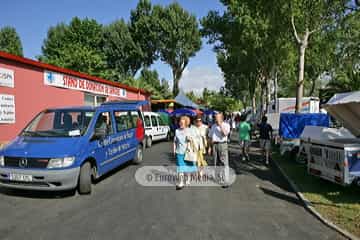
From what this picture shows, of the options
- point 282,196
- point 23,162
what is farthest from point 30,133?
point 282,196

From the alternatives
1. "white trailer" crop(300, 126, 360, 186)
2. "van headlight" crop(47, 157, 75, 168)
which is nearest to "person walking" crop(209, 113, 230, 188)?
"white trailer" crop(300, 126, 360, 186)

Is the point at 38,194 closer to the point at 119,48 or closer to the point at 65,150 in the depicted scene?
the point at 65,150

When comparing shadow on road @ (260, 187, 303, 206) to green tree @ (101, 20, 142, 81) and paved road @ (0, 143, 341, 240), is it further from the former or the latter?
green tree @ (101, 20, 142, 81)

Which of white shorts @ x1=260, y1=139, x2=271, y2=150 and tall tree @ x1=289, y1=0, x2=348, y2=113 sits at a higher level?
tall tree @ x1=289, y1=0, x2=348, y2=113

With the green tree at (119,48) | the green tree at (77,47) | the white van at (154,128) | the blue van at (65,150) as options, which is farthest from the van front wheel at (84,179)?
the green tree at (119,48)

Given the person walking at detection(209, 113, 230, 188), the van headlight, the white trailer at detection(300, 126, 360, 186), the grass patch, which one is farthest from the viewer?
the person walking at detection(209, 113, 230, 188)

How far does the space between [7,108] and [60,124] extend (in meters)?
4.71

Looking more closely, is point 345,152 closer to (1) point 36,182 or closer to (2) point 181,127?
(2) point 181,127

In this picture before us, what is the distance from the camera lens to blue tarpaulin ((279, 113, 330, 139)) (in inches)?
463

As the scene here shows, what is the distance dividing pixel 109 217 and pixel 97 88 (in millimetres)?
13546

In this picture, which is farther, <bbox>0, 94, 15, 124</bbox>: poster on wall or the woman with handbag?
<bbox>0, 94, 15, 124</bbox>: poster on wall

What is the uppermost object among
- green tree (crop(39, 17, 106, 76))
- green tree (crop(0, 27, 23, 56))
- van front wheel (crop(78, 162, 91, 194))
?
green tree (crop(0, 27, 23, 56))

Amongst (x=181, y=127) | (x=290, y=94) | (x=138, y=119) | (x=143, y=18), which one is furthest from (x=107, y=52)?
(x=290, y=94)

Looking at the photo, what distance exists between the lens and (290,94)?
204ft
